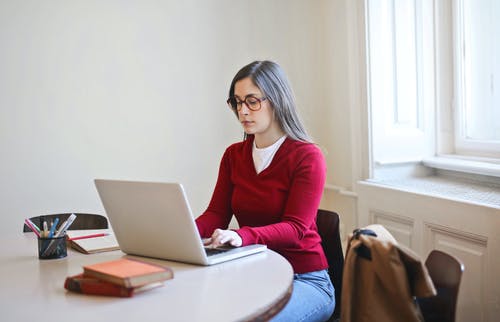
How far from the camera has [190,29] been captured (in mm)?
2812

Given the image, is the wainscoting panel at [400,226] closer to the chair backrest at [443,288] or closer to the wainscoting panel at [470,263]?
the wainscoting panel at [470,263]

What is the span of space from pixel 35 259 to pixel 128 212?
12.9 inches

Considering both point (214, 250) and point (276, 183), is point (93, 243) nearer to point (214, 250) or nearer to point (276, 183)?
point (214, 250)

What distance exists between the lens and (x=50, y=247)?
1617mm

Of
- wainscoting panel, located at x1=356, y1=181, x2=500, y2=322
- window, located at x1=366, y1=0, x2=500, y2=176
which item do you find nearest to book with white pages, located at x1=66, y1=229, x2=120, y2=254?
wainscoting panel, located at x1=356, y1=181, x2=500, y2=322

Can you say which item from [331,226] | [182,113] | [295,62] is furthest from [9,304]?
[295,62]

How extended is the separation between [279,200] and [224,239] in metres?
0.37

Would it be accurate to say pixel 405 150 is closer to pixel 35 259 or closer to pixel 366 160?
pixel 366 160

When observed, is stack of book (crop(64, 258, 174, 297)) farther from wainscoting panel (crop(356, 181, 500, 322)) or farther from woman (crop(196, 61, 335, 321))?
wainscoting panel (crop(356, 181, 500, 322))

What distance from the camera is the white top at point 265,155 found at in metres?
1.97

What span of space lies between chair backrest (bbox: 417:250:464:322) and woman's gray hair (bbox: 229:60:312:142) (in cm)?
74

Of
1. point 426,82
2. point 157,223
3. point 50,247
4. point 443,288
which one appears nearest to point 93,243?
point 50,247

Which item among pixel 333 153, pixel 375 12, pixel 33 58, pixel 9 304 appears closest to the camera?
pixel 9 304

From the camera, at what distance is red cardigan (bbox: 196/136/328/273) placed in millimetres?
1786
